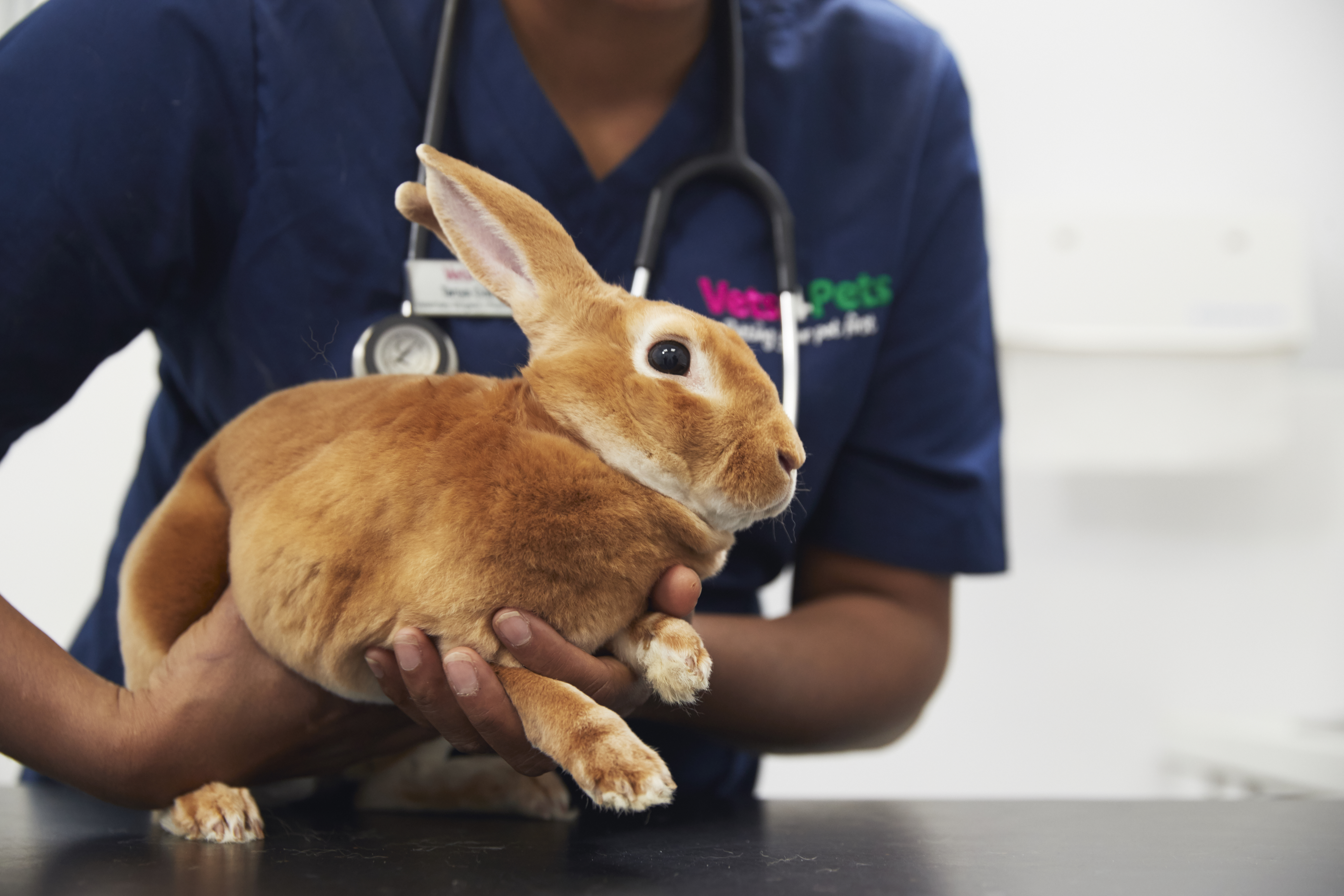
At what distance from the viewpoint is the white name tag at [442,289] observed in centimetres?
51

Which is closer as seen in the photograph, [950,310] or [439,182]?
[439,182]

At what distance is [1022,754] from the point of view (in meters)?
1.54

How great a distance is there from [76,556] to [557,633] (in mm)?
532

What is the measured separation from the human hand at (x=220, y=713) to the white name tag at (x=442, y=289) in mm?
169

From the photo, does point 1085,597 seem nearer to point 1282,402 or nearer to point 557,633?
point 1282,402

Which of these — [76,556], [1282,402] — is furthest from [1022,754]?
[76,556]

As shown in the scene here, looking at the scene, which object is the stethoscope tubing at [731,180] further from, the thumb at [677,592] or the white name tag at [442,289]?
the thumb at [677,592]

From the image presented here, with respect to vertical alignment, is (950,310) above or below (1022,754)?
above

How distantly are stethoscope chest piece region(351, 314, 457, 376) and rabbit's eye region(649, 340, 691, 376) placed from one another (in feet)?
0.46

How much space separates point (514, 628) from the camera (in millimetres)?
387

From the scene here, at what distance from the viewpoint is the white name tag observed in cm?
51

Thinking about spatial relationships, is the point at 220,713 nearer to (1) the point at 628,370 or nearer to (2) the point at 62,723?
(2) the point at 62,723

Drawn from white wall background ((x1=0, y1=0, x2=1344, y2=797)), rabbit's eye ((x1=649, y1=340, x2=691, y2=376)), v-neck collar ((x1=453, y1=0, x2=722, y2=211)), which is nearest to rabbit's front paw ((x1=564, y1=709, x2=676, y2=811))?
rabbit's eye ((x1=649, y1=340, x2=691, y2=376))

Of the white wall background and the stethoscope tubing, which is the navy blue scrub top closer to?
the stethoscope tubing
